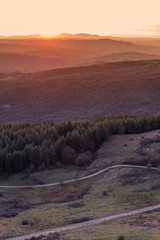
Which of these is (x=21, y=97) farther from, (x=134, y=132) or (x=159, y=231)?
(x=159, y=231)

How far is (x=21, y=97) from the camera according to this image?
10006cm

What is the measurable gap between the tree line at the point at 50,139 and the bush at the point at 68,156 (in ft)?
2.63

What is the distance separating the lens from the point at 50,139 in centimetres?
4556

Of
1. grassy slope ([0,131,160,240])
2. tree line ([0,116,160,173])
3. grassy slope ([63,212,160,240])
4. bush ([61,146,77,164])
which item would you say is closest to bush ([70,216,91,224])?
grassy slope ([0,131,160,240])

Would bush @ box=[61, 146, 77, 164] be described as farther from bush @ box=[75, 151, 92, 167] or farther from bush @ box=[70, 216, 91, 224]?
bush @ box=[70, 216, 91, 224]

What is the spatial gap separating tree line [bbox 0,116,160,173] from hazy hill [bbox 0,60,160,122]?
93.4 ft

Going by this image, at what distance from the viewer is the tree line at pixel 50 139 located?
135 ft

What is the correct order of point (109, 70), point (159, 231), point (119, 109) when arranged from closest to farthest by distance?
point (159, 231) → point (119, 109) → point (109, 70)

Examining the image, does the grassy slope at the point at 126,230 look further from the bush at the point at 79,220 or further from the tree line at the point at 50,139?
the tree line at the point at 50,139

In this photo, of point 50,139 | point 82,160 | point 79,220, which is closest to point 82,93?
point 50,139

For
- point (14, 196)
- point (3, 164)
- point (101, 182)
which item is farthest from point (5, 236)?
point (3, 164)

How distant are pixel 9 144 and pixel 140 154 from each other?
1732cm

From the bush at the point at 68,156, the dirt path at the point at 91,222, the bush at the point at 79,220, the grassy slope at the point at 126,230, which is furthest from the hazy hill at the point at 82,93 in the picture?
the grassy slope at the point at 126,230

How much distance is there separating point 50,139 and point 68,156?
459 centimetres
